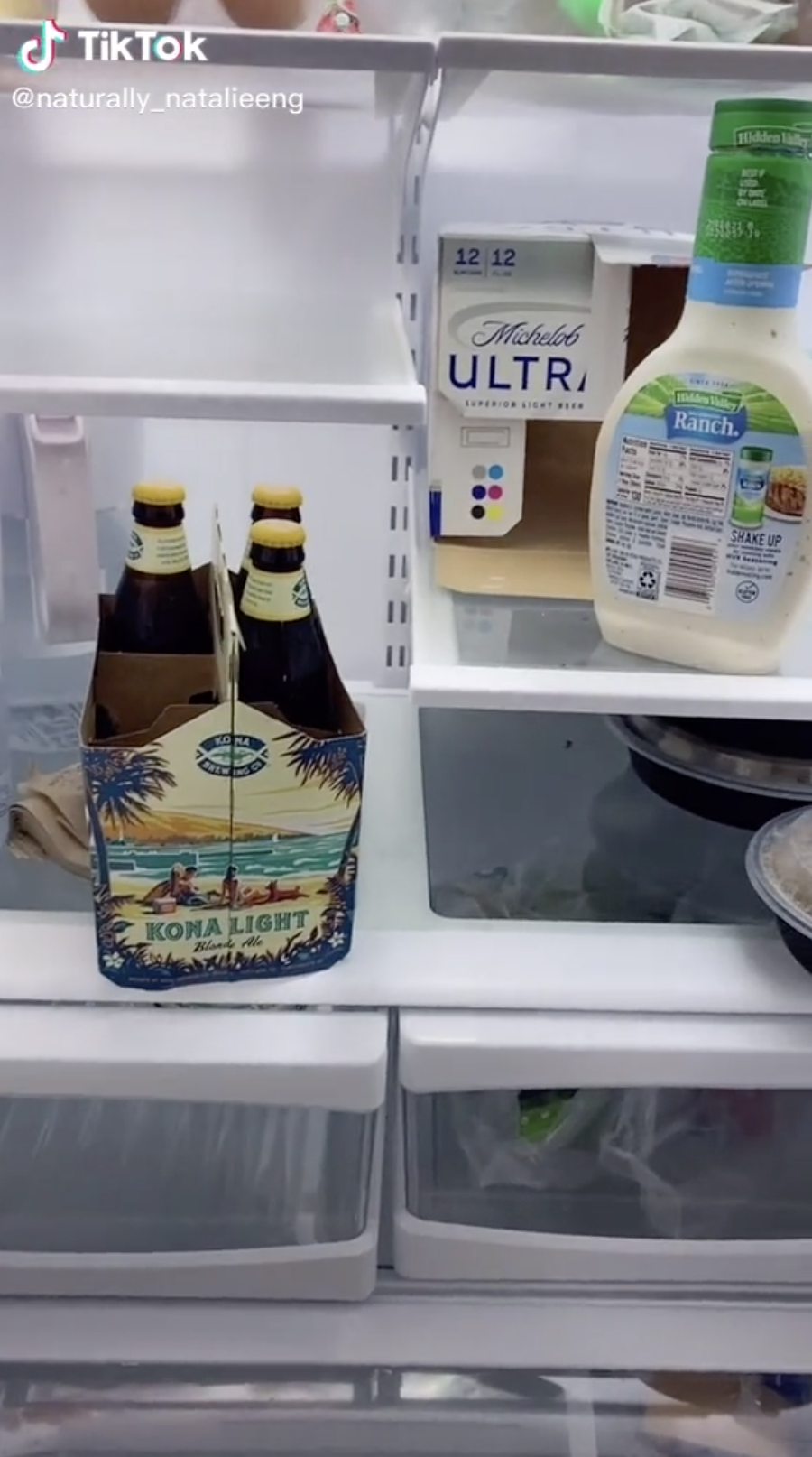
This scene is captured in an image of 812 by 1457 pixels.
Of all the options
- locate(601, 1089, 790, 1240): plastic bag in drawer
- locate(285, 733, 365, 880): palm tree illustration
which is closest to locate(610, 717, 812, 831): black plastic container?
locate(601, 1089, 790, 1240): plastic bag in drawer

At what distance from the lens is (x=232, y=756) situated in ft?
2.61

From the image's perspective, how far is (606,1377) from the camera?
3.28 ft

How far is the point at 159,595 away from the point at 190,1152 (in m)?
0.48

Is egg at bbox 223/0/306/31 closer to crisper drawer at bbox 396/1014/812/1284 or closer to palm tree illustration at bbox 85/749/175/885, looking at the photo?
palm tree illustration at bbox 85/749/175/885

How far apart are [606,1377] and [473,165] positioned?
1130 mm

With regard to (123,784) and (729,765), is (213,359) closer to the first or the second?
(123,784)

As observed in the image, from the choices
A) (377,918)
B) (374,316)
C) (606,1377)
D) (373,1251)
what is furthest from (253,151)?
(606,1377)

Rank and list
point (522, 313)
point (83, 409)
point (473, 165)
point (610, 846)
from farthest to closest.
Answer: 1. point (473, 165)
2. point (610, 846)
3. point (522, 313)
4. point (83, 409)

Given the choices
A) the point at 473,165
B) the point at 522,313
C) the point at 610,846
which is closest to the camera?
the point at 522,313

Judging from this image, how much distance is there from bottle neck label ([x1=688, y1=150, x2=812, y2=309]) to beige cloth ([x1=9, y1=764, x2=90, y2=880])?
628 mm

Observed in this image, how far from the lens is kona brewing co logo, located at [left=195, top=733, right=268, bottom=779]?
789 mm

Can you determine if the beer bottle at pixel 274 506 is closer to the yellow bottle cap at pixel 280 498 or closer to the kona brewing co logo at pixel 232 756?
the yellow bottle cap at pixel 280 498

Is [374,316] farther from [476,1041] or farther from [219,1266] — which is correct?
[219,1266]

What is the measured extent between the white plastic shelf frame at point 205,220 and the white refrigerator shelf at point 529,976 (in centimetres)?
42
